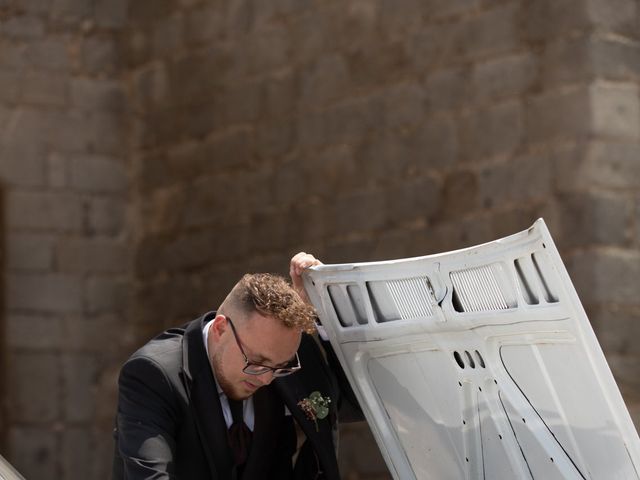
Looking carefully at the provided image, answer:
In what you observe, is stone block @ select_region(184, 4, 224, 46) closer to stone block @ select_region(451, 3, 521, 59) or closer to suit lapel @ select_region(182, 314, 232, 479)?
stone block @ select_region(451, 3, 521, 59)

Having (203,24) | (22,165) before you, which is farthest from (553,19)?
(22,165)

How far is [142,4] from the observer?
420 inches

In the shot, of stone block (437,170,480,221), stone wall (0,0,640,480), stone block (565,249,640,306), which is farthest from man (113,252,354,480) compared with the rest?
stone block (437,170,480,221)

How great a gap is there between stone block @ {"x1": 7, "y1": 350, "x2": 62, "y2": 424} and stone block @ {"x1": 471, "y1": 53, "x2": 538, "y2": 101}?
3.58 m

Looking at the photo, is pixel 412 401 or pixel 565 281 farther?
pixel 412 401

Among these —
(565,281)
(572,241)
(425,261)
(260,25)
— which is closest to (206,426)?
(425,261)

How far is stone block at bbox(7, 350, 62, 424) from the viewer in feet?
32.7

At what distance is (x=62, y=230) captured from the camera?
33.8 feet

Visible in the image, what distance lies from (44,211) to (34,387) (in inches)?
47.4

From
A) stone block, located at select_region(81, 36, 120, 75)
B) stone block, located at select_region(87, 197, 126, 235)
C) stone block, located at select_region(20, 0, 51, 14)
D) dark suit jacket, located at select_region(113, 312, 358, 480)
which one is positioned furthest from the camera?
stone block, located at select_region(81, 36, 120, 75)

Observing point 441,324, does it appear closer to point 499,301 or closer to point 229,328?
point 499,301

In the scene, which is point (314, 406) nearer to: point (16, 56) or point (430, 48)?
point (430, 48)

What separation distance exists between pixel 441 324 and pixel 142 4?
6869 millimetres

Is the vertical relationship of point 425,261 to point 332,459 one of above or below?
above
